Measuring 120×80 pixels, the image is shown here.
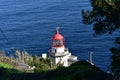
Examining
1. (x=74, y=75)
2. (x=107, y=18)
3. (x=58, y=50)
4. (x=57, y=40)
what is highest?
(x=107, y=18)

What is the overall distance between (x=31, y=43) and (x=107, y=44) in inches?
566

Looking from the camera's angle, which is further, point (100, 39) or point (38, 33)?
point (38, 33)

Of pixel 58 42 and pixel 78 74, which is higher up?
pixel 78 74

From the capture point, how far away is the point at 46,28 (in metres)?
89.7

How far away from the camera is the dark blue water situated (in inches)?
2840

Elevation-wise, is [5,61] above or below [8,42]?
above

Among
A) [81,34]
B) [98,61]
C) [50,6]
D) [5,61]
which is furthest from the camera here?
[50,6]

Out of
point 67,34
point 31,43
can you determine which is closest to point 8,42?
point 31,43

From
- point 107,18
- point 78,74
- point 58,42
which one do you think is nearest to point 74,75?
point 78,74

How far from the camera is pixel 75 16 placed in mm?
98688

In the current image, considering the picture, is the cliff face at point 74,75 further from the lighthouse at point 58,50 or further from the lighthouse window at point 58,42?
the lighthouse window at point 58,42

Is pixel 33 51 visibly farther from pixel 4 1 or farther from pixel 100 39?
pixel 4 1

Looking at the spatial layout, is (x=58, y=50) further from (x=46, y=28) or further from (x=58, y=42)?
(x=46, y=28)

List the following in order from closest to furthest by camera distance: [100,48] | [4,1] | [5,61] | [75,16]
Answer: [5,61]
[100,48]
[75,16]
[4,1]
